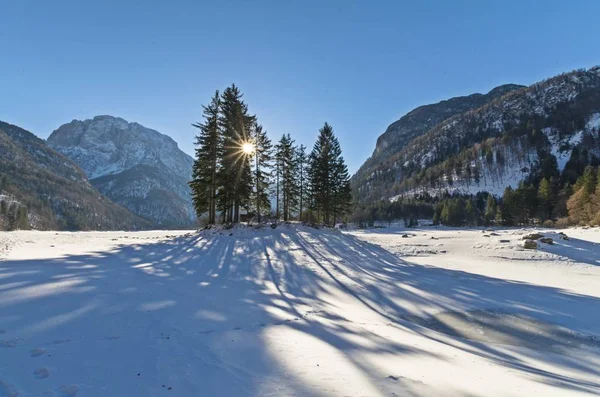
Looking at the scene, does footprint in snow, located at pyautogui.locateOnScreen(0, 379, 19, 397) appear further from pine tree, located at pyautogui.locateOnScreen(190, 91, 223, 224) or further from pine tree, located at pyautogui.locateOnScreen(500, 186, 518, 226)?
pine tree, located at pyautogui.locateOnScreen(500, 186, 518, 226)

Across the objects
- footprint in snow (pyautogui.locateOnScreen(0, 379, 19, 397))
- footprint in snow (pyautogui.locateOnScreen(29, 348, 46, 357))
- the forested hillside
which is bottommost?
footprint in snow (pyautogui.locateOnScreen(29, 348, 46, 357))

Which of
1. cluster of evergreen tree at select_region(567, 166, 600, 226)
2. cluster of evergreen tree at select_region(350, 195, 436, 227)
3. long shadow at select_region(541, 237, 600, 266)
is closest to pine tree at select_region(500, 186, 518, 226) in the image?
cluster of evergreen tree at select_region(567, 166, 600, 226)

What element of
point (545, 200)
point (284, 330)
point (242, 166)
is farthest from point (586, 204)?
point (284, 330)

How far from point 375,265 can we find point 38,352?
17.1 metres

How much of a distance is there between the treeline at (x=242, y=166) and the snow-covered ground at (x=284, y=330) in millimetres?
13454

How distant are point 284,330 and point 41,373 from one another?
13.3 ft

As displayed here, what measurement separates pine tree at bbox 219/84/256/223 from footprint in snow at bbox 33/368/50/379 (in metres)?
25.7

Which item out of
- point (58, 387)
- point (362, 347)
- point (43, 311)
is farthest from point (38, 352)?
point (362, 347)

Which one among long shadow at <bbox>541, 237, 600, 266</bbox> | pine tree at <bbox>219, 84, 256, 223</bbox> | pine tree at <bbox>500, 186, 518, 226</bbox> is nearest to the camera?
long shadow at <bbox>541, 237, 600, 266</bbox>

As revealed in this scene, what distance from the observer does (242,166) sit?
29.8 meters

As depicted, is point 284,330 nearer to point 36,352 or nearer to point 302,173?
point 36,352

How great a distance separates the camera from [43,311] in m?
6.10

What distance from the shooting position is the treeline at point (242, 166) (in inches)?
1183

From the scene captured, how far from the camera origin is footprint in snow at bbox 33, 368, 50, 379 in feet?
12.1
